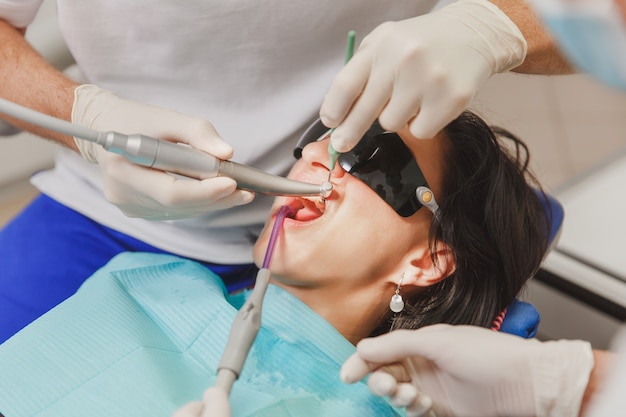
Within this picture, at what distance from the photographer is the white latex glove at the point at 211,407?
3.25ft

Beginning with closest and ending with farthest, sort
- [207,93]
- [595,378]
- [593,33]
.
A: [593,33] < [595,378] < [207,93]

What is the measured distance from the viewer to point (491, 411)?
1170 mm

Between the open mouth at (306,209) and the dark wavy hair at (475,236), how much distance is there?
0.26 meters

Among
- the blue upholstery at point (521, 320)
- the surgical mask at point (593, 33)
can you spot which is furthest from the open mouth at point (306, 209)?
the surgical mask at point (593, 33)

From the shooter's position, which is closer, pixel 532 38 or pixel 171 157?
pixel 171 157

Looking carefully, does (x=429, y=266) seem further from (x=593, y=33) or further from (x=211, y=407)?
(x=593, y=33)

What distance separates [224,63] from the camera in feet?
5.15

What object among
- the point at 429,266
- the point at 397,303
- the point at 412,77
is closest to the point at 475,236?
the point at 429,266

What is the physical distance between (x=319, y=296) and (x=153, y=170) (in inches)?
18.3

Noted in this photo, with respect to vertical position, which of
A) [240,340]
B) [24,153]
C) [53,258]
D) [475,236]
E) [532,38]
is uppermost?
[532,38]

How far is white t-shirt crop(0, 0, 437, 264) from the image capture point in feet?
4.95

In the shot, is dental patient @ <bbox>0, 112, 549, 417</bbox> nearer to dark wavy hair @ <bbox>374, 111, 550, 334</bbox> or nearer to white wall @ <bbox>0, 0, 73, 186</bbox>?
dark wavy hair @ <bbox>374, 111, 550, 334</bbox>

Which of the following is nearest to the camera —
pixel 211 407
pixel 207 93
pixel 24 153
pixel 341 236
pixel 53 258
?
pixel 211 407

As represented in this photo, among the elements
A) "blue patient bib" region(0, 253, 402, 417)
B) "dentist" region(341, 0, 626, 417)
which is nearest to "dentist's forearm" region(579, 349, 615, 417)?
"dentist" region(341, 0, 626, 417)
